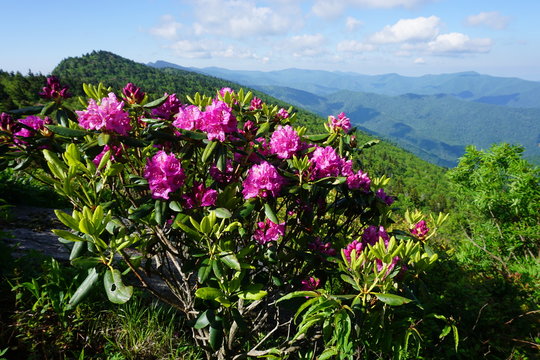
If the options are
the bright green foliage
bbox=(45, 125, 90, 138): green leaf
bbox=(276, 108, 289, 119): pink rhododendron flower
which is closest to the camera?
bbox=(45, 125, 90, 138): green leaf

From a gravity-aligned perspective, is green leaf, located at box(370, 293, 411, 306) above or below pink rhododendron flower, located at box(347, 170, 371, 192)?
below

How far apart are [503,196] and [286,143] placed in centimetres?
426

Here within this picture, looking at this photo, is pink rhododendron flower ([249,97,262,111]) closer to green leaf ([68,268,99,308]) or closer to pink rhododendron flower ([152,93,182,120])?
pink rhododendron flower ([152,93,182,120])

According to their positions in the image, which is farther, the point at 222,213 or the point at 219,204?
the point at 219,204

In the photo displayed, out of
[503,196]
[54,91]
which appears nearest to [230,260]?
[54,91]

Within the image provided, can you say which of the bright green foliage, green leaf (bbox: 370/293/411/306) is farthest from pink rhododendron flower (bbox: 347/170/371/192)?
the bright green foliage

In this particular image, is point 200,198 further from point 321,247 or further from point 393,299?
point 393,299

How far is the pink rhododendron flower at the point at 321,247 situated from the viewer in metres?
2.14

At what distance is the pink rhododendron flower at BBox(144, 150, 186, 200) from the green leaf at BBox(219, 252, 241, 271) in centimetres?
43

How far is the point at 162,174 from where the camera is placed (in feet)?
5.45

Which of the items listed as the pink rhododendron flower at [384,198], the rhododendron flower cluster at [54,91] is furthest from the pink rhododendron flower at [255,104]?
the rhododendron flower cluster at [54,91]

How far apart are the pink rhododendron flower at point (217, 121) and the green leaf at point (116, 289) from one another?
2.78 ft

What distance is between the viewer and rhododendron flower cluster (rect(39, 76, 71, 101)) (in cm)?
196

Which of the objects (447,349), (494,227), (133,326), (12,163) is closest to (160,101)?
(12,163)
